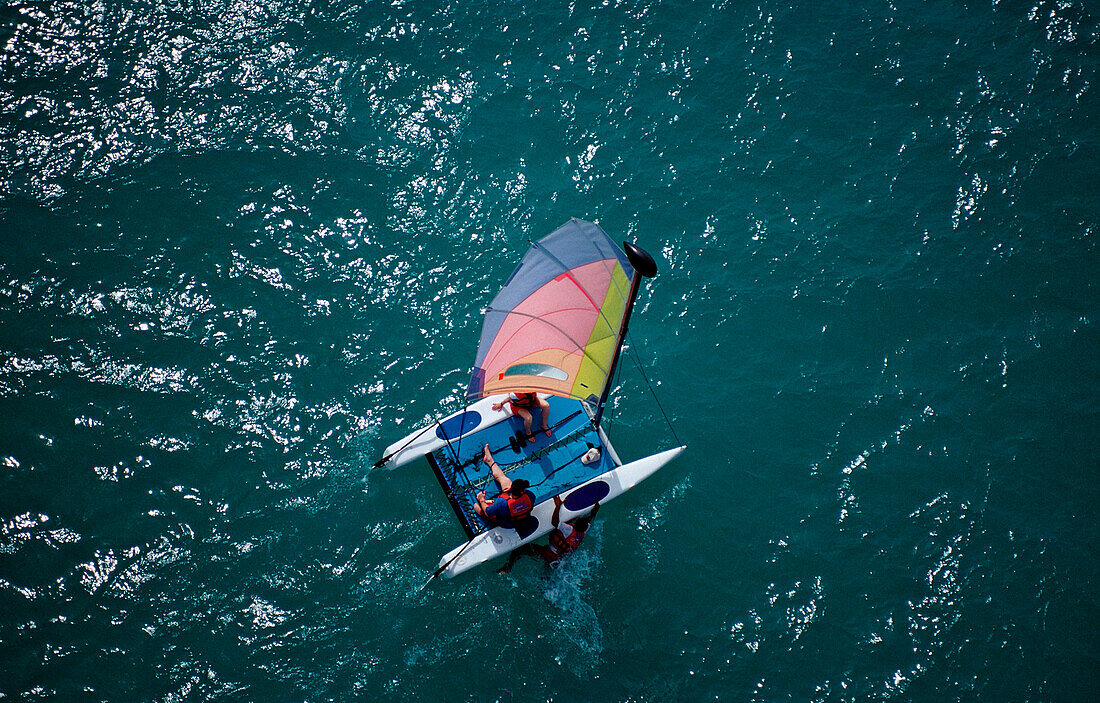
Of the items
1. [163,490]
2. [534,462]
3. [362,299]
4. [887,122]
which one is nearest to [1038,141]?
[887,122]

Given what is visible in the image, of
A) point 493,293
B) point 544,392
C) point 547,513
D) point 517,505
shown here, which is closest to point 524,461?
point 547,513

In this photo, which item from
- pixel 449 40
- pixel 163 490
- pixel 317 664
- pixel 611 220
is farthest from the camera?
pixel 449 40

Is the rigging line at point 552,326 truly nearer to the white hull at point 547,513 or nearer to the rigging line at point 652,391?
the rigging line at point 652,391

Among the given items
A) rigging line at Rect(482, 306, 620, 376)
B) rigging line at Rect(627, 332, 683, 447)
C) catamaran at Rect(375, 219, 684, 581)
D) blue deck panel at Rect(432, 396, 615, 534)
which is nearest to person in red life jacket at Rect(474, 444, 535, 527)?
catamaran at Rect(375, 219, 684, 581)

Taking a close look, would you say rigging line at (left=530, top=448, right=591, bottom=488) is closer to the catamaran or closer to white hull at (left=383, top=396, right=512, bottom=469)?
the catamaran

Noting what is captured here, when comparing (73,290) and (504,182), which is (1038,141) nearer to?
(504,182)

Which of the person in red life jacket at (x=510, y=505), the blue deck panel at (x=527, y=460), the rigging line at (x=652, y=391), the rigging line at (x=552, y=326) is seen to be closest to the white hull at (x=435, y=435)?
the blue deck panel at (x=527, y=460)
